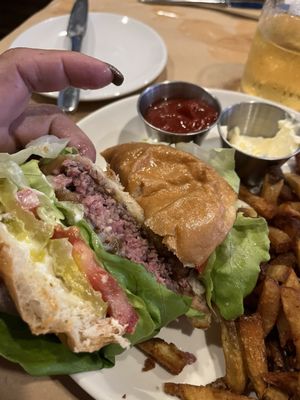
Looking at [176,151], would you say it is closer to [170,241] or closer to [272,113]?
[170,241]

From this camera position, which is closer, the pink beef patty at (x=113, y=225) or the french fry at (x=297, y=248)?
the pink beef patty at (x=113, y=225)

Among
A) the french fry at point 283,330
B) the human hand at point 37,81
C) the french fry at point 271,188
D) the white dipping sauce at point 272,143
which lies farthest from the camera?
the white dipping sauce at point 272,143

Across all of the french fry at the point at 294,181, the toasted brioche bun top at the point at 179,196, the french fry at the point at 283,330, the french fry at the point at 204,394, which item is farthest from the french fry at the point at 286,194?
the french fry at the point at 204,394

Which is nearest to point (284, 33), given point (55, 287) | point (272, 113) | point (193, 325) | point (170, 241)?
point (272, 113)

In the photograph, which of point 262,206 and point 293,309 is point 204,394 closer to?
point 293,309

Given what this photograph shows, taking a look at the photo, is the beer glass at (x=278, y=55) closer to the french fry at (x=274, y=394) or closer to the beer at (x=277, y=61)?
the beer at (x=277, y=61)

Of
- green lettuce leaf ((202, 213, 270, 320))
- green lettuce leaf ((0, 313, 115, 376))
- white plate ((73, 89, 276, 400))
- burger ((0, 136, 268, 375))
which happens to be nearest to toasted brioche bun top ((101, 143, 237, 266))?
burger ((0, 136, 268, 375))
